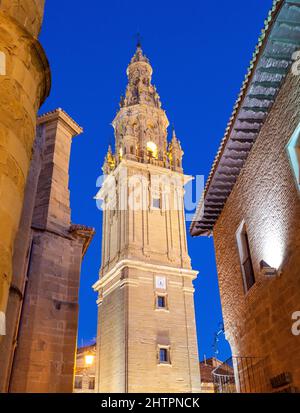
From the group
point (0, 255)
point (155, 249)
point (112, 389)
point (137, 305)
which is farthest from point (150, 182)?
point (0, 255)

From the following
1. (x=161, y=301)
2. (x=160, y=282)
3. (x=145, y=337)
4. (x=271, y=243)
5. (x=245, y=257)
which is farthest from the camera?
(x=160, y=282)

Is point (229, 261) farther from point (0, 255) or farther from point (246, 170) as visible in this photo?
point (0, 255)

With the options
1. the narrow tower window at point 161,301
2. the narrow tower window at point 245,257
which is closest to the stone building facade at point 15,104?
the narrow tower window at point 245,257

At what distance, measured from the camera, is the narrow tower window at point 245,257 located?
1118 centimetres

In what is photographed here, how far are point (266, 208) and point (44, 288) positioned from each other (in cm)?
613

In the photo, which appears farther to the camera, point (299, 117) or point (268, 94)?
point (268, 94)

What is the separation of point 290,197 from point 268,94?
256 cm

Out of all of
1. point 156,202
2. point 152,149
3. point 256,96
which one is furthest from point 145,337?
point 256,96

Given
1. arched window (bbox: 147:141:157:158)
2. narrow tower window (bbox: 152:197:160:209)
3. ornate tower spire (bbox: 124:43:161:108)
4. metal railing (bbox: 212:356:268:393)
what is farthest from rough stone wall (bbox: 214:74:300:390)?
ornate tower spire (bbox: 124:43:161:108)

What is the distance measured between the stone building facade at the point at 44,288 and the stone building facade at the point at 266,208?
4.53 metres

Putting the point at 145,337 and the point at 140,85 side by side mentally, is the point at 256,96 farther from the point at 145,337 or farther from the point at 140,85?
the point at 140,85

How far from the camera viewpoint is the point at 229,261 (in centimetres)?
1279

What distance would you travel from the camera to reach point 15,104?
608 cm

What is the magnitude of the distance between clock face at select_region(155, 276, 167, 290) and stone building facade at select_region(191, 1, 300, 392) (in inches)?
774
